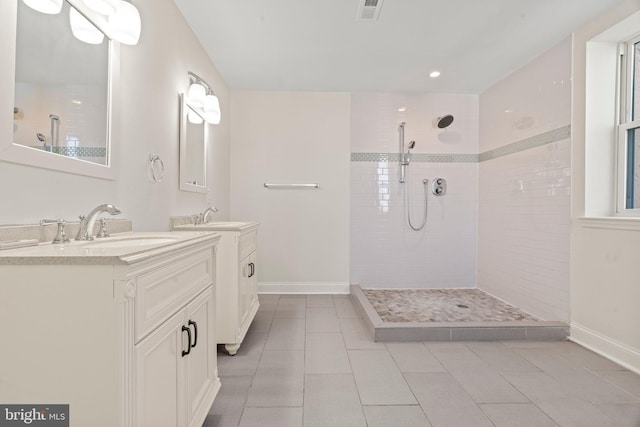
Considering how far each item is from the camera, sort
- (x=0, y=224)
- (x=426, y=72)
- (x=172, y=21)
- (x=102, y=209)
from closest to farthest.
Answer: (x=0, y=224) < (x=102, y=209) < (x=172, y=21) < (x=426, y=72)

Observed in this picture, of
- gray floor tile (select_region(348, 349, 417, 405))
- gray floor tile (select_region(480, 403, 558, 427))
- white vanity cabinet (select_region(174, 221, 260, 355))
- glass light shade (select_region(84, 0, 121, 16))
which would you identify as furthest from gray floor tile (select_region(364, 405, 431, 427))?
glass light shade (select_region(84, 0, 121, 16))

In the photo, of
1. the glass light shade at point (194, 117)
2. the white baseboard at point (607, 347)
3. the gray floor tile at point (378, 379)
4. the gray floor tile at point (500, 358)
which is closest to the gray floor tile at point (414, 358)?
the gray floor tile at point (378, 379)

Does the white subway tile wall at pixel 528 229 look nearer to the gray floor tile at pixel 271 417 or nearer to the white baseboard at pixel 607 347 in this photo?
A: the white baseboard at pixel 607 347

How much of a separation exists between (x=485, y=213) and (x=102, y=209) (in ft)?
11.5

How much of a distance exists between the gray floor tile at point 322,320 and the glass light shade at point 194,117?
1.84 m

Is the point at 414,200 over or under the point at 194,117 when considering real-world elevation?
under

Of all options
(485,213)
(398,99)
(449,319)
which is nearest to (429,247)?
(485,213)

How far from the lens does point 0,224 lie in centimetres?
88

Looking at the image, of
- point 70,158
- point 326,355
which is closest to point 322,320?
point 326,355

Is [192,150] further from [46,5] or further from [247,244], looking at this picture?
[46,5]

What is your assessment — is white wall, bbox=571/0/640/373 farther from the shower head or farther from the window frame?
the shower head

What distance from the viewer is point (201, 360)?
1261mm

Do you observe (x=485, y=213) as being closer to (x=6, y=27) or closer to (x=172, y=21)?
(x=172, y=21)

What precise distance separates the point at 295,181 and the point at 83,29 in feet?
7.76
